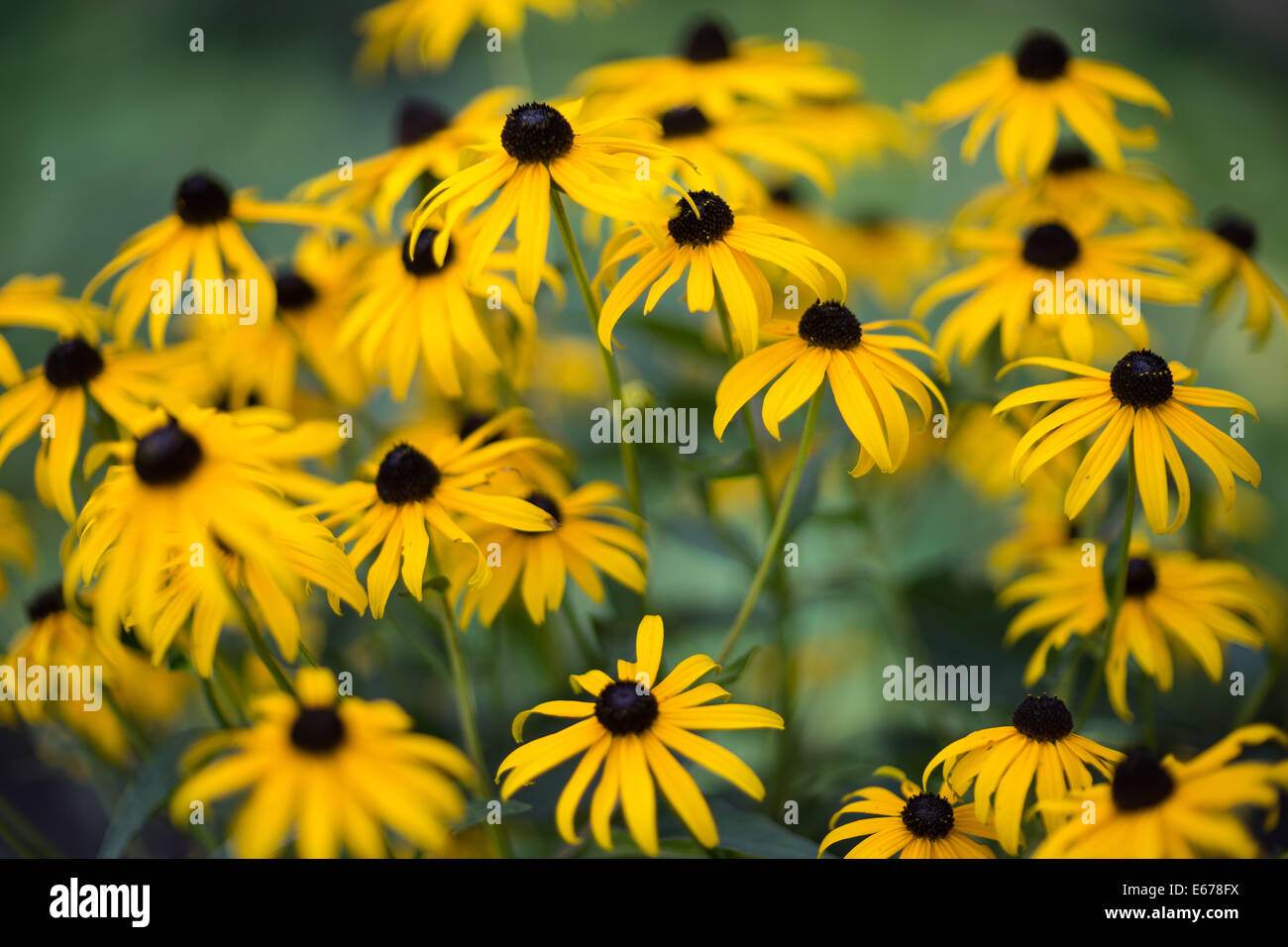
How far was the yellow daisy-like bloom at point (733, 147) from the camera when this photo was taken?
35.2 inches

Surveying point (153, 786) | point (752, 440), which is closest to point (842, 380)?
point (752, 440)

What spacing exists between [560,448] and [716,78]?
0.47 meters

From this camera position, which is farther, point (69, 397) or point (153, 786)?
point (69, 397)

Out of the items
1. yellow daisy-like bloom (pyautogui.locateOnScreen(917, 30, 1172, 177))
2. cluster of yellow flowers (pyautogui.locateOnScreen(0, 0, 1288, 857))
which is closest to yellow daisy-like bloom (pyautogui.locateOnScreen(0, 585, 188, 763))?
cluster of yellow flowers (pyautogui.locateOnScreen(0, 0, 1288, 857))

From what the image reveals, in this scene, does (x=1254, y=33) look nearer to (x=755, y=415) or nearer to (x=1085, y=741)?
(x=755, y=415)

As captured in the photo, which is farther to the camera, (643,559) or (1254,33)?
(1254,33)

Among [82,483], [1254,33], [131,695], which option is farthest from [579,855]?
[1254,33]

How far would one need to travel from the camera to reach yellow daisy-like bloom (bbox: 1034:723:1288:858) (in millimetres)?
523

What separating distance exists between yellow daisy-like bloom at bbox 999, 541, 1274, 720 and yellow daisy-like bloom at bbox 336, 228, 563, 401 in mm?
480

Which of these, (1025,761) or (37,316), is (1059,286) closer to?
(1025,761)

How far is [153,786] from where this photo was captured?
725 millimetres

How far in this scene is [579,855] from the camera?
73 centimetres
